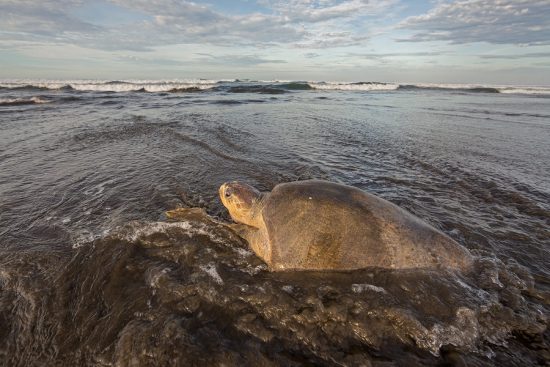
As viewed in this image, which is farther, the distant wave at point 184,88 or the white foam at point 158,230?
the distant wave at point 184,88

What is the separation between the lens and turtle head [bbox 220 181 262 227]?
3.63 meters

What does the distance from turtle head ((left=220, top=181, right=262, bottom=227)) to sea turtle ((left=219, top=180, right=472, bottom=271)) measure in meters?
0.43

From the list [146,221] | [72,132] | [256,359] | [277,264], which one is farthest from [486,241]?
[72,132]

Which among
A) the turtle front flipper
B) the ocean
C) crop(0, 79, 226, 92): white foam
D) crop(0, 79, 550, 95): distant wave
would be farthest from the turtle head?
crop(0, 79, 226, 92): white foam

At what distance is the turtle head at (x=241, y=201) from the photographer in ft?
11.9

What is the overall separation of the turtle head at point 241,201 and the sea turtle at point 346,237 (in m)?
0.43

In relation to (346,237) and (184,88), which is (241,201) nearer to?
(346,237)

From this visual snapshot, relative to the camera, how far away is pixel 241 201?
3.69 metres

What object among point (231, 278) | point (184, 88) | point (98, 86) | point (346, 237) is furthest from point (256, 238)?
point (98, 86)

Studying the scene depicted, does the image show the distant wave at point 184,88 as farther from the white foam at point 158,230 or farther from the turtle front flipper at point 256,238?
the turtle front flipper at point 256,238

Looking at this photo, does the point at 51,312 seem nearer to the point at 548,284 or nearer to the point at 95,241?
the point at 95,241

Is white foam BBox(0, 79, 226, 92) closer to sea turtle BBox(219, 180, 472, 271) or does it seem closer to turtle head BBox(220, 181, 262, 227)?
turtle head BBox(220, 181, 262, 227)

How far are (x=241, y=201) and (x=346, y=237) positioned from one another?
4.37 ft

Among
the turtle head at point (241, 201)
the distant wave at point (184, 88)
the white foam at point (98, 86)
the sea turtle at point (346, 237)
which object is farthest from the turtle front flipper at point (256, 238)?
the white foam at point (98, 86)
